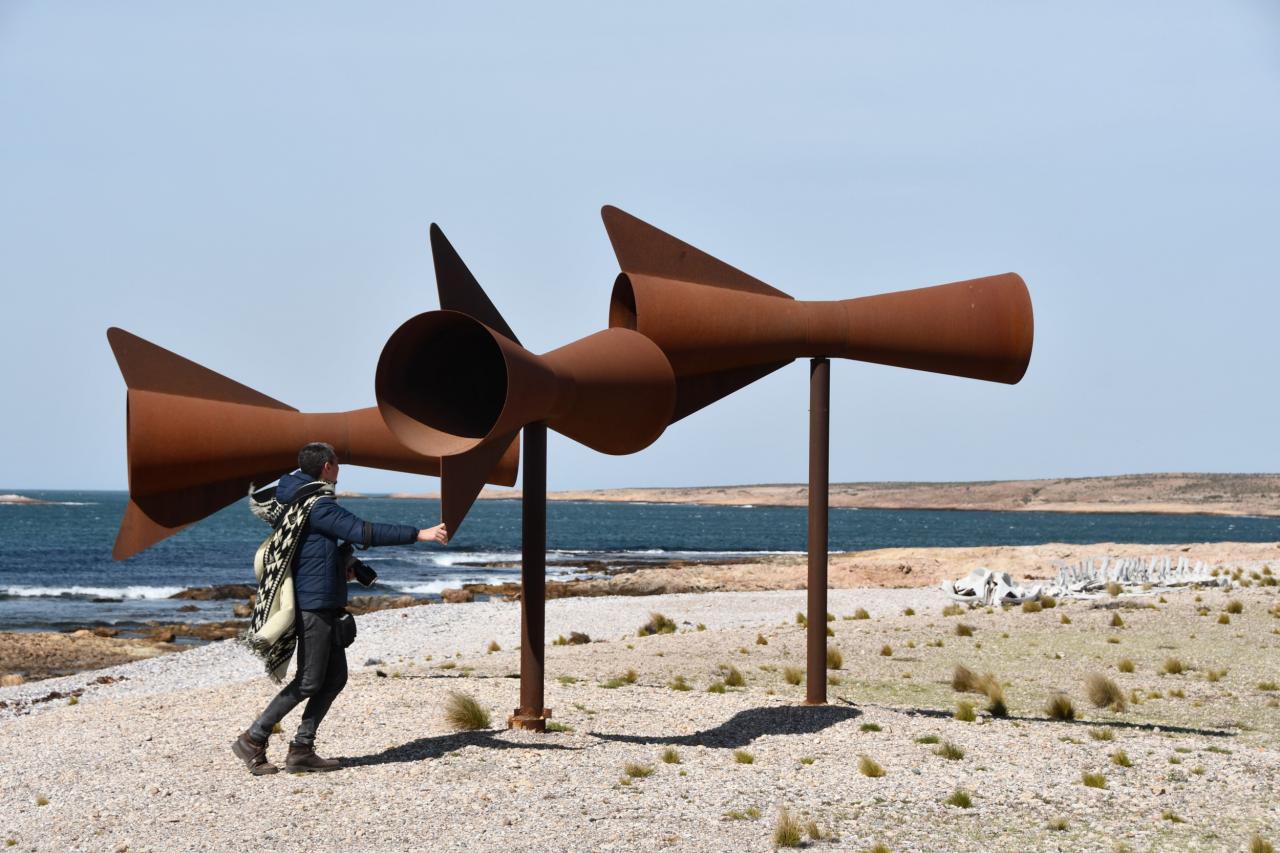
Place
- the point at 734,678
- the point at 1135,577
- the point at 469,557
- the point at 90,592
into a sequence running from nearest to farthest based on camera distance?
the point at 734,678 → the point at 1135,577 → the point at 90,592 → the point at 469,557

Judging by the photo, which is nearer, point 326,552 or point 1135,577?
point 326,552

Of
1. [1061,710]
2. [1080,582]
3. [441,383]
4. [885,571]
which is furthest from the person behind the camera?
[885,571]

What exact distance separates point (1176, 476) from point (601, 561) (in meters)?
141

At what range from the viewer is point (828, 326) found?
32.6ft

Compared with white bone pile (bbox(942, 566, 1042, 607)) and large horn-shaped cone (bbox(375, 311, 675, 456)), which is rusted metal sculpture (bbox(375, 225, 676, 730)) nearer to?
large horn-shaped cone (bbox(375, 311, 675, 456))

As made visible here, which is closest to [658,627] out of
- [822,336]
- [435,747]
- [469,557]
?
[822,336]

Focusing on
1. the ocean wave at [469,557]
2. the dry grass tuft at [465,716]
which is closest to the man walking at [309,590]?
the dry grass tuft at [465,716]

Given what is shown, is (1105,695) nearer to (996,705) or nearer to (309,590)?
(996,705)

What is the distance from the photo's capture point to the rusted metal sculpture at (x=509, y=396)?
7.53m

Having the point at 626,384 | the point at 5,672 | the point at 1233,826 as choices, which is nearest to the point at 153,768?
the point at 626,384

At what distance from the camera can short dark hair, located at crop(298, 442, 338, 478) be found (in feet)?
25.2

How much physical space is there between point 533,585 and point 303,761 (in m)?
2.03

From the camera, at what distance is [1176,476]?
18100 cm

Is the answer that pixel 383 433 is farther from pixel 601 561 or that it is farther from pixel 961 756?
pixel 601 561
